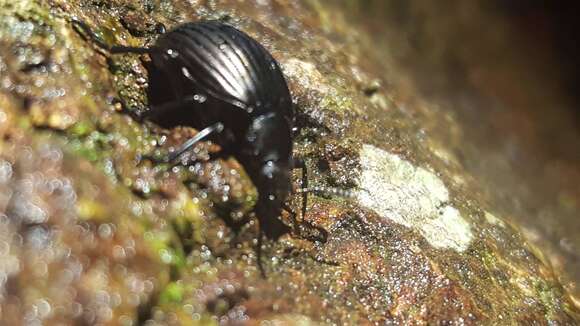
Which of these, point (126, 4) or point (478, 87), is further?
point (478, 87)

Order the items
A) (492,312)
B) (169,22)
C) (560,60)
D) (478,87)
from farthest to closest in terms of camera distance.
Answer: (560,60) → (478,87) → (169,22) → (492,312)

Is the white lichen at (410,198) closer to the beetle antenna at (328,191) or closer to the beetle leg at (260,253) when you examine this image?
the beetle antenna at (328,191)

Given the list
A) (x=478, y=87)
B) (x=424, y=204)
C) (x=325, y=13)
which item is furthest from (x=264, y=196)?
(x=478, y=87)

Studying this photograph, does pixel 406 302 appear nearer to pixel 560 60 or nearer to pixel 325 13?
pixel 325 13

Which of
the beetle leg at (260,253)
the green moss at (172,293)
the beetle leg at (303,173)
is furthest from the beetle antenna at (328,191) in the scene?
the green moss at (172,293)

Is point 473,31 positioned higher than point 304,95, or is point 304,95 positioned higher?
point 304,95

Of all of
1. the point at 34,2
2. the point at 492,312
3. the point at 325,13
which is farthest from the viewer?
the point at 325,13
